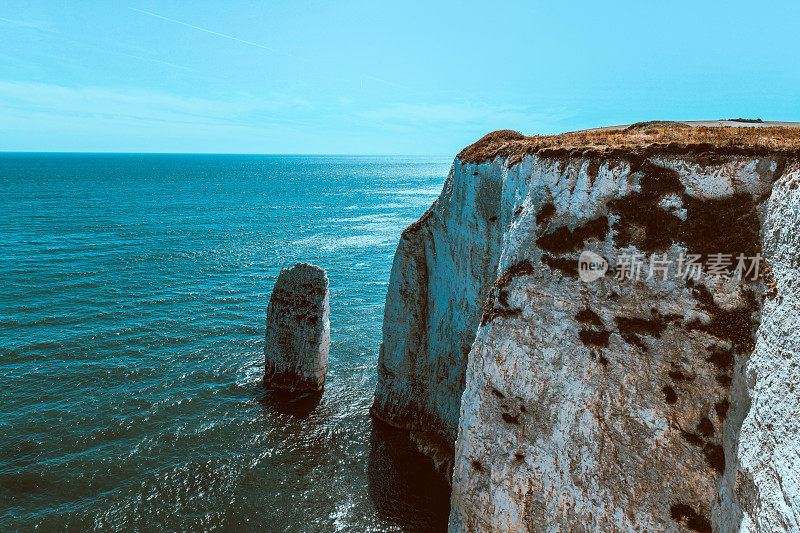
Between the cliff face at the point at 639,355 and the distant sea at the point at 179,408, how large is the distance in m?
7.96

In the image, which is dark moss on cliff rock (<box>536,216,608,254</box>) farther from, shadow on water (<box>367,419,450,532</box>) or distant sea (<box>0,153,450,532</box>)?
distant sea (<box>0,153,450,532</box>)

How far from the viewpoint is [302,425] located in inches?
879

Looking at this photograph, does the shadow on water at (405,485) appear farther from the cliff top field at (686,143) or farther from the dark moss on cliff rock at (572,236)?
the cliff top field at (686,143)

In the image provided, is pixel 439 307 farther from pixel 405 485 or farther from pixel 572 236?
pixel 572 236

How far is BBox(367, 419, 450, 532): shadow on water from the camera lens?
1698 cm

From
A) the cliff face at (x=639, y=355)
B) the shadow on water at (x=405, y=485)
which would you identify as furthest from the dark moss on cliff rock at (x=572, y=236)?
the shadow on water at (x=405, y=485)

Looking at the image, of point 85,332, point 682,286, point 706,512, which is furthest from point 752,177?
point 85,332

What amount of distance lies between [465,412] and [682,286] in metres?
6.01

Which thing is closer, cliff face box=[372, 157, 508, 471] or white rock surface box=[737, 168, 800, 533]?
white rock surface box=[737, 168, 800, 533]

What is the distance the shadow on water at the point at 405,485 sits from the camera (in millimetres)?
16984

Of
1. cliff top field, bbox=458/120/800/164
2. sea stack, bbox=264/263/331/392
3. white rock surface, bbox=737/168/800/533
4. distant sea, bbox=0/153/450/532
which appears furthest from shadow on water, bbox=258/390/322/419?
white rock surface, bbox=737/168/800/533

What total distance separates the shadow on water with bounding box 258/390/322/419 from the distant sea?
0.12 meters

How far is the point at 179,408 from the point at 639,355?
2204cm

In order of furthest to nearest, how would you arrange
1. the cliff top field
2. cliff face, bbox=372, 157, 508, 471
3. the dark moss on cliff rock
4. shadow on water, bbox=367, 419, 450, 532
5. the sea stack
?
the sea stack → shadow on water, bbox=367, 419, 450, 532 → cliff face, bbox=372, 157, 508, 471 → the dark moss on cliff rock → the cliff top field
